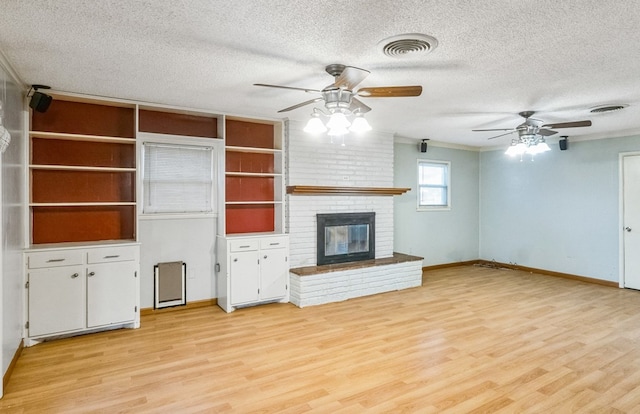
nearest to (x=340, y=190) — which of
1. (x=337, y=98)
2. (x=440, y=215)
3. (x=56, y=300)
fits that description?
(x=337, y=98)

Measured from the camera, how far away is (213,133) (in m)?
4.91

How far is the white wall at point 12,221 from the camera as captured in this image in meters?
2.81

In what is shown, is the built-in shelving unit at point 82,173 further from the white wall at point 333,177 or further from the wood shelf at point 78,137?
the white wall at point 333,177

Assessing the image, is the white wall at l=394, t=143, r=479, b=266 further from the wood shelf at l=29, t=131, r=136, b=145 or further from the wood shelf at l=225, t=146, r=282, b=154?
the wood shelf at l=29, t=131, r=136, b=145

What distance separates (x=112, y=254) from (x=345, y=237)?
3.07 metres

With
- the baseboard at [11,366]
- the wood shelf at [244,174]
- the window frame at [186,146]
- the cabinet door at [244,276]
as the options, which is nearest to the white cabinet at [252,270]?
the cabinet door at [244,276]

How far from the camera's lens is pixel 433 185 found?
731 centimetres

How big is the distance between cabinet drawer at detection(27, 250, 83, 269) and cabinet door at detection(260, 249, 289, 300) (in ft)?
6.58

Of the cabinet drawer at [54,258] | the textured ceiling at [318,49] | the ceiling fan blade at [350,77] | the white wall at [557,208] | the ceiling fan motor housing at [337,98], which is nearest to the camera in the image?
the textured ceiling at [318,49]

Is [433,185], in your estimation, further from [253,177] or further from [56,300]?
[56,300]

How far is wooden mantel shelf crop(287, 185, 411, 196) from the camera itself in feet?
16.4

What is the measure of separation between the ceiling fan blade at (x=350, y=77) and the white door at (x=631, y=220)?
542 cm

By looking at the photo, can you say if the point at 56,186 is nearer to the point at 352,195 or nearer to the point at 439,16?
the point at 352,195

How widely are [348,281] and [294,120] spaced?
7.66ft
